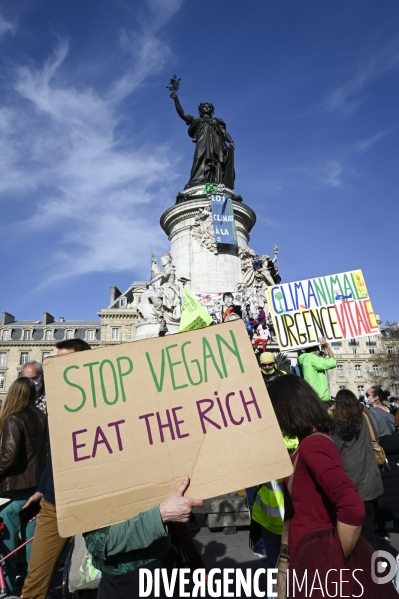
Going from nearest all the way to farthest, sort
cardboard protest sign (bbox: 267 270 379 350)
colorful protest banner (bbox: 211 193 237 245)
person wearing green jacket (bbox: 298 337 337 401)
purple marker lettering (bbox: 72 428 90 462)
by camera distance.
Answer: purple marker lettering (bbox: 72 428 90 462), person wearing green jacket (bbox: 298 337 337 401), cardboard protest sign (bbox: 267 270 379 350), colorful protest banner (bbox: 211 193 237 245)

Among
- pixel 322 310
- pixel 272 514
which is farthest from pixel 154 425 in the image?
pixel 322 310

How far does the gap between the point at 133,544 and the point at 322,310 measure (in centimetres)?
521

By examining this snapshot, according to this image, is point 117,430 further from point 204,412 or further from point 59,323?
point 59,323

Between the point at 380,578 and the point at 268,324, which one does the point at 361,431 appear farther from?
the point at 268,324

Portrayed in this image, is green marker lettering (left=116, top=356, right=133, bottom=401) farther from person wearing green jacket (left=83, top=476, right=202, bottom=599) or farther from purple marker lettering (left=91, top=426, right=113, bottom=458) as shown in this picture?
person wearing green jacket (left=83, top=476, right=202, bottom=599)

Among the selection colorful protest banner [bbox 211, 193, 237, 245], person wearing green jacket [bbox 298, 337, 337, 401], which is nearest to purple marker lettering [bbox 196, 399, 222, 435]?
person wearing green jacket [bbox 298, 337, 337, 401]

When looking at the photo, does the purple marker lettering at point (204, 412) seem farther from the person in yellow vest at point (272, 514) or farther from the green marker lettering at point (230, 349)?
the person in yellow vest at point (272, 514)

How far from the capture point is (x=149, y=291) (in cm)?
1422

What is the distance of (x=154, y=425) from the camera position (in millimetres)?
2035

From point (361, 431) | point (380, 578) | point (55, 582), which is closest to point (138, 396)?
point (380, 578)

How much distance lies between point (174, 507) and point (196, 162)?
16.7 metres

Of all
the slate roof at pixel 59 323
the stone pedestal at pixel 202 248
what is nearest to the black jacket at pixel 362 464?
the stone pedestal at pixel 202 248

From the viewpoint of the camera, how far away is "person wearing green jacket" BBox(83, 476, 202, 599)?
5.98 ft

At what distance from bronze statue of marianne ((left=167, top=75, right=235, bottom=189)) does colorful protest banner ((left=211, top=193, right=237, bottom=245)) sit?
6.33 ft
